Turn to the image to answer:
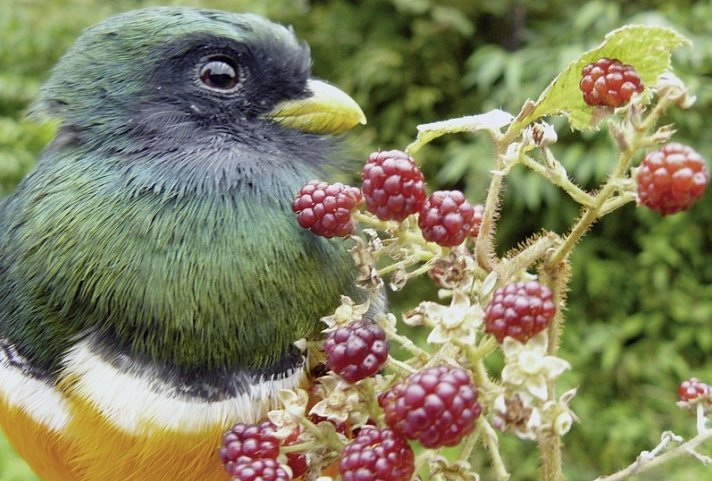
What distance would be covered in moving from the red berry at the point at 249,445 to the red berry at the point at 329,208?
6.6 inches

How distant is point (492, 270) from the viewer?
583mm

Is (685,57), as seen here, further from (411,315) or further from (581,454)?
(411,315)

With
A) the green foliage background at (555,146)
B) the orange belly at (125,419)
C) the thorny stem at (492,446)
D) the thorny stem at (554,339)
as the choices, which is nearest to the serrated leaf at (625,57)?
the thorny stem at (554,339)

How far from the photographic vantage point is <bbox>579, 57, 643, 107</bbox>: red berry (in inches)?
23.5

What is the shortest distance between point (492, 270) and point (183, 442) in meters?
0.34

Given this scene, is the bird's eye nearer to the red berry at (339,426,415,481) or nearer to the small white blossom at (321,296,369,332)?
the small white blossom at (321,296,369,332)

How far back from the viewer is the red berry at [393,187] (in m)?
0.61

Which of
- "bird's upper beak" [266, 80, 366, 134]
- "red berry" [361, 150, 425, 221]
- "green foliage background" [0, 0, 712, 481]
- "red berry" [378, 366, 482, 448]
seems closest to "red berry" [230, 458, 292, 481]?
"red berry" [378, 366, 482, 448]

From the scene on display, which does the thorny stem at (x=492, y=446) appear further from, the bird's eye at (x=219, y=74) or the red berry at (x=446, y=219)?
the bird's eye at (x=219, y=74)

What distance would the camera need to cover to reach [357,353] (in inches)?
22.4

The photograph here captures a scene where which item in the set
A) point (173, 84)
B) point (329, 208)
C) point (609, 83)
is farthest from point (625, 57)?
point (173, 84)

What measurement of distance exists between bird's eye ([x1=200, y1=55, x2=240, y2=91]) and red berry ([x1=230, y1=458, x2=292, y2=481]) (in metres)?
0.45

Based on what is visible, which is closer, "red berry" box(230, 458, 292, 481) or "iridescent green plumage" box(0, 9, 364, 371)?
"red berry" box(230, 458, 292, 481)

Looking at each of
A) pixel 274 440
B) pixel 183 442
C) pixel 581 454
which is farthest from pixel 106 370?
pixel 581 454
